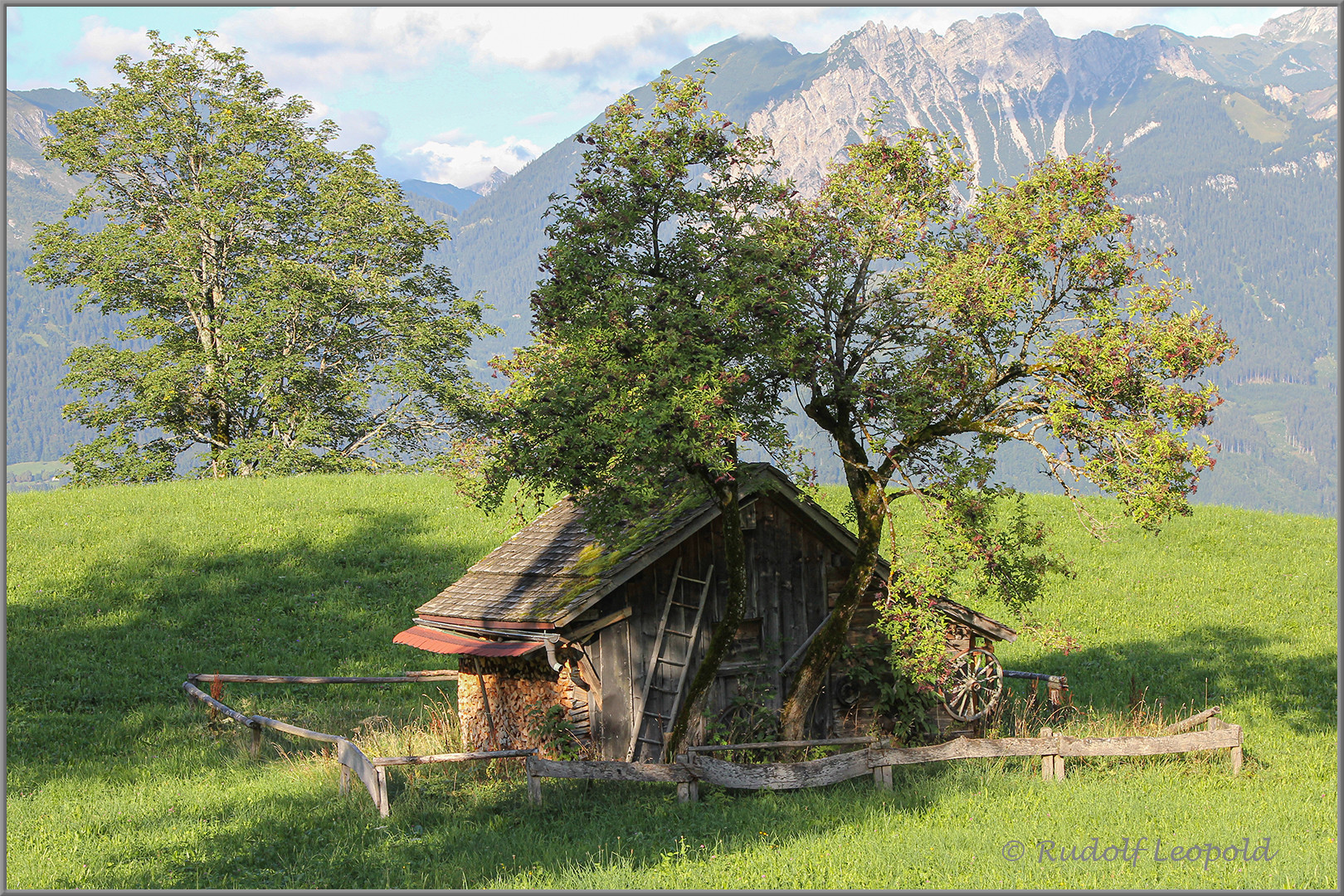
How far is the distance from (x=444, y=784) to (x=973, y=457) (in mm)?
9393

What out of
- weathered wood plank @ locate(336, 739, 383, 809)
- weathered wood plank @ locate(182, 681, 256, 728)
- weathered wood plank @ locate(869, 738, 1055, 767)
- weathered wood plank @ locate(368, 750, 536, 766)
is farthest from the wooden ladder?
weathered wood plank @ locate(182, 681, 256, 728)

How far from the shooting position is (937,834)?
38.2 feet

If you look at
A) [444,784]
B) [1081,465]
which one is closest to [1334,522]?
[1081,465]

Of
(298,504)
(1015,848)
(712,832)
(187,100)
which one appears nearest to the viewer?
(1015,848)

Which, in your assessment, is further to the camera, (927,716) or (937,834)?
(927,716)

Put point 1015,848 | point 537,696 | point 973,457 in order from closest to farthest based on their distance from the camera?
point 1015,848
point 973,457
point 537,696

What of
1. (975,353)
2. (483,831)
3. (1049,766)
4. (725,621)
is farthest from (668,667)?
(975,353)

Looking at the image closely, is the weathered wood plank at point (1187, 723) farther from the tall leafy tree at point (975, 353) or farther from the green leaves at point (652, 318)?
the green leaves at point (652, 318)

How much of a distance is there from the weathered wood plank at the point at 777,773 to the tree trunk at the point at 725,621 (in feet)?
9.01

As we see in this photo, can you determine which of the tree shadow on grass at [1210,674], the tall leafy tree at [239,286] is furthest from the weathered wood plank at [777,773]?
the tall leafy tree at [239,286]

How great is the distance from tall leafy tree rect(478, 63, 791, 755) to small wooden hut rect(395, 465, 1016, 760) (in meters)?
1.68

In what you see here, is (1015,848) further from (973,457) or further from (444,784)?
(444,784)

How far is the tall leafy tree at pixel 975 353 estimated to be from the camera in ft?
46.4

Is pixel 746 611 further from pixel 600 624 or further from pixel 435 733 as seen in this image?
pixel 435 733
